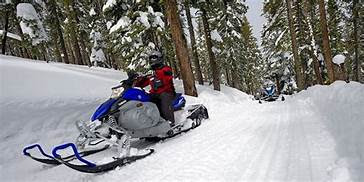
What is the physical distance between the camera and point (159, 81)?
7098 mm

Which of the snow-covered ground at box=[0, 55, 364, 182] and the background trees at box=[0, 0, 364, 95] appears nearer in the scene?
the snow-covered ground at box=[0, 55, 364, 182]

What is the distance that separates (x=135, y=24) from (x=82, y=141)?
35.3ft

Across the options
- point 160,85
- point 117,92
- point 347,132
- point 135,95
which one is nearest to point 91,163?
point 117,92

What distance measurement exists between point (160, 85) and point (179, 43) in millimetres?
5858

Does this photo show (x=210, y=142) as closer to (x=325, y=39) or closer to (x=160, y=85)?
(x=160, y=85)

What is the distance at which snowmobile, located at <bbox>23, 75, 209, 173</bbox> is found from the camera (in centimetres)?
521

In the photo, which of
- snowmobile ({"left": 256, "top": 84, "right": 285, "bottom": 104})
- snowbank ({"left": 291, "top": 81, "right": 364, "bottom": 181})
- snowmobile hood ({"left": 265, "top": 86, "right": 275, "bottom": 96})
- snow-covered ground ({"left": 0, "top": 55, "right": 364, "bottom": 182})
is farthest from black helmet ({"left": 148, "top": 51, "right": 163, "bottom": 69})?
snowmobile hood ({"left": 265, "top": 86, "right": 275, "bottom": 96})

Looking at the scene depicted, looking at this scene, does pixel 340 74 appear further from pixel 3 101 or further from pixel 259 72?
pixel 259 72

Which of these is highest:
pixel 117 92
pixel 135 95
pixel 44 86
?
pixel 44 86

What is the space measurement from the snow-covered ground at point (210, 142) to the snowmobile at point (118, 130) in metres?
0.20

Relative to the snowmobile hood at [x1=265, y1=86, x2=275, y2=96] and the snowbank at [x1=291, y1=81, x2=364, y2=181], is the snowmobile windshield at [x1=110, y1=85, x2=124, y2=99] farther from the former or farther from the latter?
the snowmobile hood at [x1=265, y1=86, x2=275, y2=96]

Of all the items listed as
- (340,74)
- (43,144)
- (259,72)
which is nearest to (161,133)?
(43,144)

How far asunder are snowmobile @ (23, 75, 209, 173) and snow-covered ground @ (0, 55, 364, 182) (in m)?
0.20

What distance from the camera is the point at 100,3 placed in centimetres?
2445
